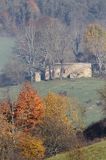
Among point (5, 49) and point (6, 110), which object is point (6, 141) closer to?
point (6, 110)

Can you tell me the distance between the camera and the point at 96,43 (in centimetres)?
10356

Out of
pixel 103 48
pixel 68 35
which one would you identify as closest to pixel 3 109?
pixel 103 48

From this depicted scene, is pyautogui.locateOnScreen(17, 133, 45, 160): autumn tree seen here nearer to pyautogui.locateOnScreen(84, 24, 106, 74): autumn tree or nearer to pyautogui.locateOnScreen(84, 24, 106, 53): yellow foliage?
pyautogui.locateOnScreen(84, 24, 106, 74): autumn tree

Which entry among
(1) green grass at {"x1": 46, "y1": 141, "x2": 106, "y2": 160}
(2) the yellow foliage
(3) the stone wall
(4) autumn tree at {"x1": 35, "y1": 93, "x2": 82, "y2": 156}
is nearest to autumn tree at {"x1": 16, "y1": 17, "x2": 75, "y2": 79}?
(3) the stone wall

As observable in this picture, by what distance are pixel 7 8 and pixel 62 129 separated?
12487 cm

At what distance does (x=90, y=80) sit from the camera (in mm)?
87125

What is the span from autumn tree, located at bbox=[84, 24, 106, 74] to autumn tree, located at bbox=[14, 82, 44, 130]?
3219 cm

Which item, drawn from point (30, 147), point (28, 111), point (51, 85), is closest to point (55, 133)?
point (30, 147)

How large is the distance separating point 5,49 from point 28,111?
204 ft

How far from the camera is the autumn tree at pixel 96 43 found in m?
98.9

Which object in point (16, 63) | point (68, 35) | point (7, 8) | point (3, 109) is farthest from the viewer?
point (7, 8)

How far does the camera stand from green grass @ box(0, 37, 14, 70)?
110 metres

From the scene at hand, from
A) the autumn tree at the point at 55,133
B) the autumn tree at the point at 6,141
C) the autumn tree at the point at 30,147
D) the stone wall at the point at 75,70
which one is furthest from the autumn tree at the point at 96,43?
the autumn tree at the point at 30,147

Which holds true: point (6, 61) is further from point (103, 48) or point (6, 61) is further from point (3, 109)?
point (3, 109)
